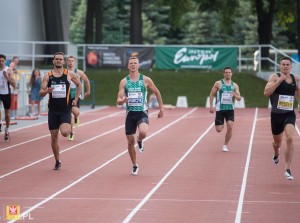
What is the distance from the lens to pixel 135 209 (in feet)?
43.3

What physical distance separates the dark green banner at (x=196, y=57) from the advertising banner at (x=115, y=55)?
1.53 ft

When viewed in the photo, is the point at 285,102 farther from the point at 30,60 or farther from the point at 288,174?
the point at 30,60

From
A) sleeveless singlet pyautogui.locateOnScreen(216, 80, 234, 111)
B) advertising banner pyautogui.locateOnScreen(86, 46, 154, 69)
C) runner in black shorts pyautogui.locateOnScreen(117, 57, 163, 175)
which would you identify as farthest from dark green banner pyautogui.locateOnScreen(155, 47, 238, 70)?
runner in black shorts pyautogui.locateOnScreen(117, 57, 163, 175)

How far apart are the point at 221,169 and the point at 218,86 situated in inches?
177

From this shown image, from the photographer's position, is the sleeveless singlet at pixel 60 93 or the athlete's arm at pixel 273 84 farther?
the sleeveless singlet at pixel 60 93

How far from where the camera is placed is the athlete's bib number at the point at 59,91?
58.5 ft

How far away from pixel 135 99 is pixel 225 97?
233 inches

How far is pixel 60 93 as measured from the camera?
17891mm

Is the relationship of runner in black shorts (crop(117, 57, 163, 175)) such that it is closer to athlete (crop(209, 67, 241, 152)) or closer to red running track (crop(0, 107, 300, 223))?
red running track (crop(0, 107, 300, 223))

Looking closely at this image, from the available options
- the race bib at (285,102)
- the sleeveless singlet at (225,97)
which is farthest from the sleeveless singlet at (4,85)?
the race bib at (285,102)

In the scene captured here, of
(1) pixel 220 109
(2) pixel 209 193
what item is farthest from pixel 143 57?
(2) pixel 209 193

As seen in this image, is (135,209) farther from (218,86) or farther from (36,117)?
(36,117)

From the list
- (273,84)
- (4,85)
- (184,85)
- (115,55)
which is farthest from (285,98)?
(115,55)

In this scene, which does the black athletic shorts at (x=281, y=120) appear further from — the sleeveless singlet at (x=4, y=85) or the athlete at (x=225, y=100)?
the sleeveless singlet at (x=4, y=85)
